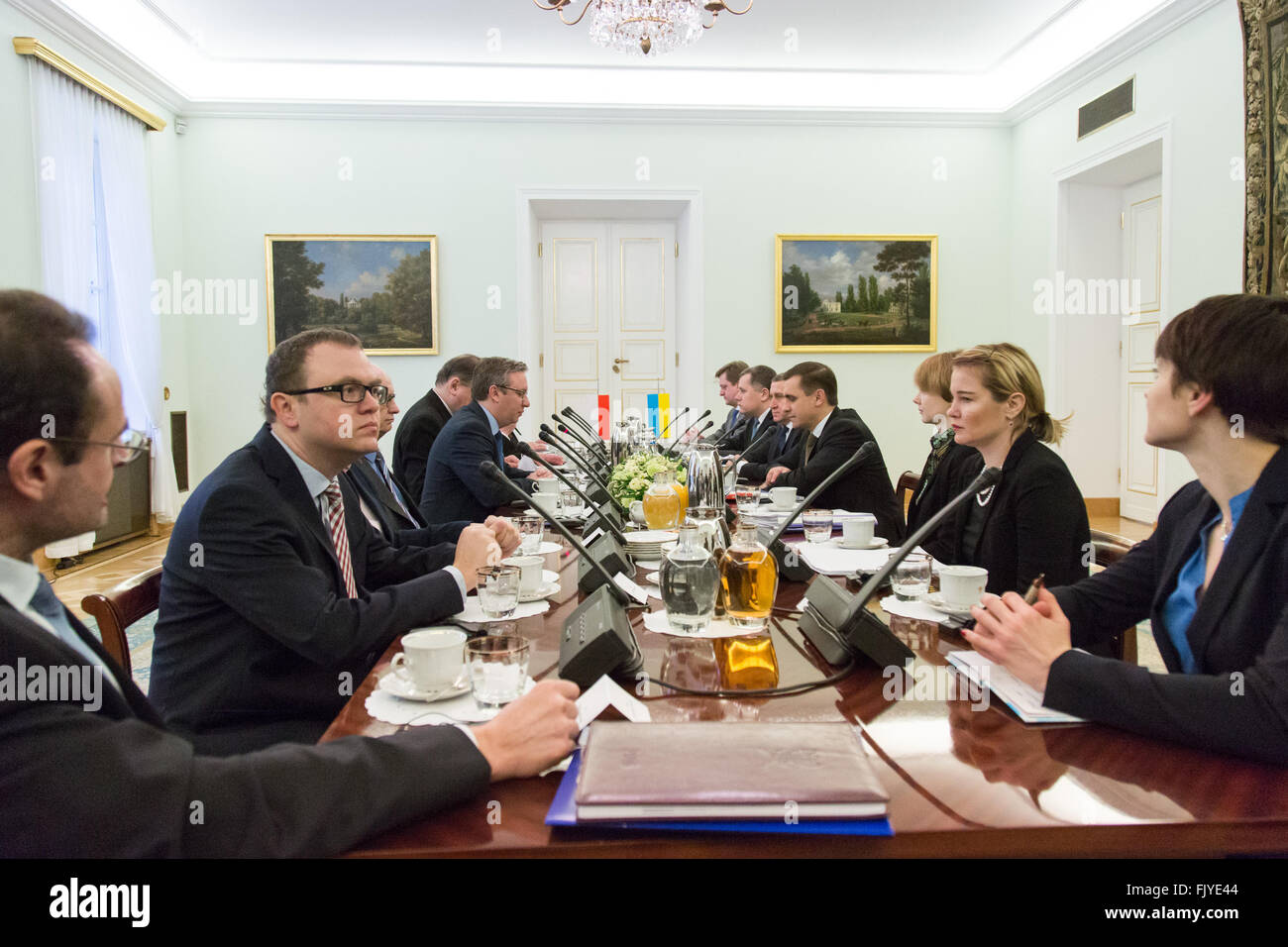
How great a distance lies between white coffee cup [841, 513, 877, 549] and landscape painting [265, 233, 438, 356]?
226 inches

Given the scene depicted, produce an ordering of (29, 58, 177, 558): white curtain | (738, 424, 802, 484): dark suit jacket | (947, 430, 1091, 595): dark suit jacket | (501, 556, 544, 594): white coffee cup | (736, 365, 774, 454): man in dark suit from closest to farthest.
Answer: (501, 556, 544, 594): white coffee cup < (947, 430, 1091, 595): dark suit jacket < (738, 424, 802, 484): dark suit jacket < (29, 58, 177, 558): white curtain < (736, 365, 774, 454): man in dark suit

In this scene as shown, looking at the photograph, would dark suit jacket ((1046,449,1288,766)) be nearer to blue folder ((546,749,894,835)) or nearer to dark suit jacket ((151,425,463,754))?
blue folder ((546,749,894,835))

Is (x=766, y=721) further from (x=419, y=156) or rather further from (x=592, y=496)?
(x=419, y=156)

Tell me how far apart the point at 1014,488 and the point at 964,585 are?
29.0 inches

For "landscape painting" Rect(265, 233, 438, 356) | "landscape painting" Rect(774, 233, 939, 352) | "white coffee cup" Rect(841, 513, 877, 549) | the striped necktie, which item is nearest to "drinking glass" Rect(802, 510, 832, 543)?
"white coffee cup" Rect(841, 513, 877, 549)

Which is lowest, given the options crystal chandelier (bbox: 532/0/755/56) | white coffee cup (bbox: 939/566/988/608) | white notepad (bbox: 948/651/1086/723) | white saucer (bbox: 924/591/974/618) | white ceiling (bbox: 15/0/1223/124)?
white notepad (bbox: 948/651/1086/723)

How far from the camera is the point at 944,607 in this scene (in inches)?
66.2

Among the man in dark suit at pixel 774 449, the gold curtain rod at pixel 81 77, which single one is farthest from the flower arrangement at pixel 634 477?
the gold curtain rod at pixel 81 77

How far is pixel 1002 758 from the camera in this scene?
1.03 metres

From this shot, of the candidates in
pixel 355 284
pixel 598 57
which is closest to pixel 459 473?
pixel 355 284

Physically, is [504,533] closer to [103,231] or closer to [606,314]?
[103,231]

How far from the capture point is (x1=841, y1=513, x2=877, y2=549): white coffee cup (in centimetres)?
236

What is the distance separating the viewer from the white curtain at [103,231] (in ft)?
17.5

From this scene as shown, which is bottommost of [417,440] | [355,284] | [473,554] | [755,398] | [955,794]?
[955,794]
